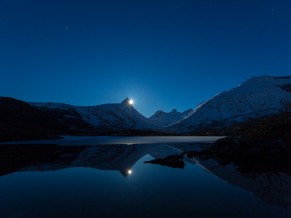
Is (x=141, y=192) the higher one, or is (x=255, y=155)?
(x=255, y=155)

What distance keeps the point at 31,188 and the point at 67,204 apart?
24.0 ft

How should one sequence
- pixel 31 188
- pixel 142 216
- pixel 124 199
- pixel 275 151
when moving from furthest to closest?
pixel 275 151 < pixel 31 188 < pixel 124 199 < pixel 142 216

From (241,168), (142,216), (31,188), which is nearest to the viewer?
(142,216)

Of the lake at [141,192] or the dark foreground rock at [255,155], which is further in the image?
the dark foreground rock at [255,155]

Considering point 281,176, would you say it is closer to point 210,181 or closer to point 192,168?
point 210,181

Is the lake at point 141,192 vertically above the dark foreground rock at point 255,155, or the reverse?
the dark foreground rock at point 255,155

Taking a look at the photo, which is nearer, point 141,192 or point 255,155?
point 141,192

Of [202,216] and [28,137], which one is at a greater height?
[28,137]

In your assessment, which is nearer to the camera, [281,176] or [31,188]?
[31,188]

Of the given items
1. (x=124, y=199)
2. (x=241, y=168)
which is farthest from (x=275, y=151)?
(x=124, y=199)

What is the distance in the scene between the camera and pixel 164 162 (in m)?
41.3

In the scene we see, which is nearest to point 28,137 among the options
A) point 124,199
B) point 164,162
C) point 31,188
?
point 164,162

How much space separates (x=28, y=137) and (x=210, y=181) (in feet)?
351

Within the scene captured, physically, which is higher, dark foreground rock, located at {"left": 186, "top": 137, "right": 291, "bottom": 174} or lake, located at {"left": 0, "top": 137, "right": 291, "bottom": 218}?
dark foreground rock, located at {"left": 186, "top": 137, "right": 291, "bottom": 174}
